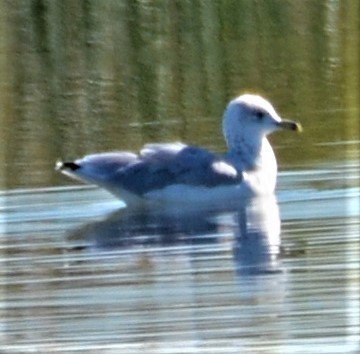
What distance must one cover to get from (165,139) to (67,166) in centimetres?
22

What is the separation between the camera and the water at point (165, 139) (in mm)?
2184

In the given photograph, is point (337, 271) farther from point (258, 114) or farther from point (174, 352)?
point (258, 114)

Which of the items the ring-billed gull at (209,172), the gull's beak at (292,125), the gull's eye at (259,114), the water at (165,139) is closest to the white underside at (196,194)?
the ring-billed gull at (209,172)

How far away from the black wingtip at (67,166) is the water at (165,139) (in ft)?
0.05

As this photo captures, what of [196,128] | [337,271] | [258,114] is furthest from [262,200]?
[337,271]

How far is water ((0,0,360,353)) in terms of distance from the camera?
7.16ft

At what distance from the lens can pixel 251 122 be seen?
4.22m

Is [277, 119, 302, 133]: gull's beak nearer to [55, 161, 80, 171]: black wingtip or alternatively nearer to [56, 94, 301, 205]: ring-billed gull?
[55, 161, 80, 171]: black wingtip

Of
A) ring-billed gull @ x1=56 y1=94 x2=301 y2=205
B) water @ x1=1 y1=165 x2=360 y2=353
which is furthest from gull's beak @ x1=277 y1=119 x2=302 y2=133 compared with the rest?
ring-billed gull @ x1=56 y1=94 x2=301 y2=205

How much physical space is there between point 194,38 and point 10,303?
565mm

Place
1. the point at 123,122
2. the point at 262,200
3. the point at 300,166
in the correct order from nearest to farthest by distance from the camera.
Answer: the point at 123,122
the point at 300,166
the point at 262,200

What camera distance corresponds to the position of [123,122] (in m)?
2.46

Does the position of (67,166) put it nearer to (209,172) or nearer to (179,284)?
(179,284)

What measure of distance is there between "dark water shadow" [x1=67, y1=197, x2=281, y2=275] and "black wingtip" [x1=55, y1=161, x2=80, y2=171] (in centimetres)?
12
